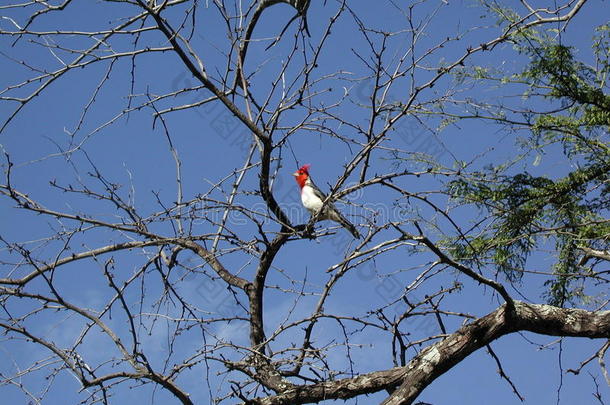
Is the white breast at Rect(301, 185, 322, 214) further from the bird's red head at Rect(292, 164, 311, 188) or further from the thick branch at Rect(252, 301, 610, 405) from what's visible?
the thick branch at Rect(252, 301, 610, 405)

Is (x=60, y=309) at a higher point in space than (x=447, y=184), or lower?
lower

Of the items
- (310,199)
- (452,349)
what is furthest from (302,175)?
(452,349)

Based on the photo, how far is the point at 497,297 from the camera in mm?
3533

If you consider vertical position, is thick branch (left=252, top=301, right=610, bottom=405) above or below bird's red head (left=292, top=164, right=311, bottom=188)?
below

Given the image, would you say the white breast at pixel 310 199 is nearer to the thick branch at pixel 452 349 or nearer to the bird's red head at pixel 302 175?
the bird's red head at pixel 302 175

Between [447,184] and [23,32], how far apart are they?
3.60 meters

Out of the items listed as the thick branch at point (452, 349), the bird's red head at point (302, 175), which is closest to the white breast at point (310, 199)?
the bird's red head at point (302, 175)

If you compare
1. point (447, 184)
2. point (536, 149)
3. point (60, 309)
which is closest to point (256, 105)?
point (60, 309)

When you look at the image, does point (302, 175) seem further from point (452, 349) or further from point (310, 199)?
point (452, 349)

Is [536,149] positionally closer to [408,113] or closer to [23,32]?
[408,113]

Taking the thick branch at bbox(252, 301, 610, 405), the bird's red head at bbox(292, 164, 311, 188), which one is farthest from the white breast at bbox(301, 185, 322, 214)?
the thick branch at bbox(252, 301, 610, 405)

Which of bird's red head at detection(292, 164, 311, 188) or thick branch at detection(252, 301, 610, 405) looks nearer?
thick branch at detection(252, 301, 610, 405)

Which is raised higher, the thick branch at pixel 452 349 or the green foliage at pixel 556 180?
the green foliage at pixel 556 180

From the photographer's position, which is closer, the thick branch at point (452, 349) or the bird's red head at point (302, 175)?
the thick branch at point (452, 349)
